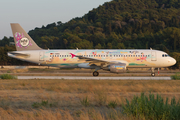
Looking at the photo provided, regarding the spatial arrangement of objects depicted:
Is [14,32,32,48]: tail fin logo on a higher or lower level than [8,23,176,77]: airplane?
higher

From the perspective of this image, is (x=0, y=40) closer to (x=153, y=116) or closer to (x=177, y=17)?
(x=177, y=17)

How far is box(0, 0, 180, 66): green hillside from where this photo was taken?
9314 cm

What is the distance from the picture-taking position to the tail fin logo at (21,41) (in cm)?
3475

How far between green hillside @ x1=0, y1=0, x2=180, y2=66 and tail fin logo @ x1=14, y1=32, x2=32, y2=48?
4743cm

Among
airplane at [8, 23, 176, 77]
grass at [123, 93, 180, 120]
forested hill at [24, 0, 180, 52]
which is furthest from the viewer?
forested hill at [24, 0, 180, 52]

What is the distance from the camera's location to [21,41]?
34781 millimetres

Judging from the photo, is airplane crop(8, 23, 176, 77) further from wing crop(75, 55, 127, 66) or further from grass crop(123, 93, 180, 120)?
grass crop(123, 93, 180, 120)

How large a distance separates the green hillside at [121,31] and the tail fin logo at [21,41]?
1867 inches

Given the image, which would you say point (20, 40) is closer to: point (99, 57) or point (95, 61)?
point (95, 61)

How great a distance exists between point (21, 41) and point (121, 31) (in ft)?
363

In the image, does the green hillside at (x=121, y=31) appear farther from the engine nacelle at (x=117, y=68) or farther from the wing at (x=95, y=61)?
the engine nacelle at (x=117, y=68)

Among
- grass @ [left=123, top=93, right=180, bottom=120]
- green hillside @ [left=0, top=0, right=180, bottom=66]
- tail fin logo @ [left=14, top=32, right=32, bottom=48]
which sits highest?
green hillside @ [left=0, top=0, right=180, bottom=66]

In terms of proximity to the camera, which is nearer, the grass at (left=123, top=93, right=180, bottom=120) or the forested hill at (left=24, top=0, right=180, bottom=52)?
the grass at (left=123, top=93, right=180, bottom=120)

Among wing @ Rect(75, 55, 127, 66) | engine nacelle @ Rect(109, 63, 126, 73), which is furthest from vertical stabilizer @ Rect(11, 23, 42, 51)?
engine nacelle @ Rect(109, 63, 126, 73)
